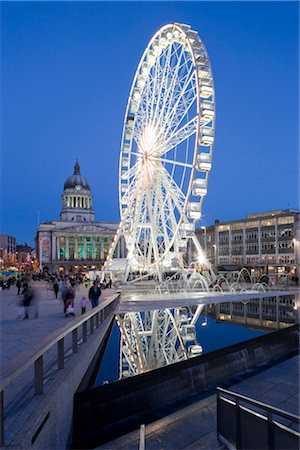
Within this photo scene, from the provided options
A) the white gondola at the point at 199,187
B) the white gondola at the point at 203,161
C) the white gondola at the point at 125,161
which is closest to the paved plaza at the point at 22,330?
the white gondola at the point at 199,187

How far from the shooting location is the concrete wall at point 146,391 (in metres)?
9.01

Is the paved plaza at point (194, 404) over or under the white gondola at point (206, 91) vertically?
under

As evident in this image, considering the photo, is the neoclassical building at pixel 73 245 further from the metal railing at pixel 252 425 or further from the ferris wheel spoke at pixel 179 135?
the metal railing at pixel 252 425

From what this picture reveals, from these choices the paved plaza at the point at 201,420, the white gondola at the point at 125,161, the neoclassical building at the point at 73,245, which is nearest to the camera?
the paved plaza at the point at 201,420

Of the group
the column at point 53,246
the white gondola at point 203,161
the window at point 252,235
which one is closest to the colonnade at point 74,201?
the column at point 53,246

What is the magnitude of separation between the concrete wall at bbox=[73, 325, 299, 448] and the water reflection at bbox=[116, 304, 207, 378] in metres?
0.68

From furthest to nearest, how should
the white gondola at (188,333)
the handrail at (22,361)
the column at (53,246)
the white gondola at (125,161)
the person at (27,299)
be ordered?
the column at (53,246), the white gondola at (125,161), the person at (27,299), the white gondola at (188,333), the handrail at (22,361)

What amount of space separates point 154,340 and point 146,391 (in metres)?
4.92

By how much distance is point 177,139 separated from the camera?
116 ft

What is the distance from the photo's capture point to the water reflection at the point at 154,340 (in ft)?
40.1

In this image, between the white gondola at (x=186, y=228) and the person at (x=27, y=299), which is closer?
the person at (x=27, y=299)

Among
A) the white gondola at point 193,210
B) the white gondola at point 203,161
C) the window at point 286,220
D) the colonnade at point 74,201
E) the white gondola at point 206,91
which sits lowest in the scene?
the white gondola at point 193,210

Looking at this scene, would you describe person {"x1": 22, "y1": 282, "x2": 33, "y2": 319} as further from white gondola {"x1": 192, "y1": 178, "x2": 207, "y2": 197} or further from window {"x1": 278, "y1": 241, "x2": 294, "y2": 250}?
window {"x1": 278, "y1": 241, "x2": 294, "y2": 250}

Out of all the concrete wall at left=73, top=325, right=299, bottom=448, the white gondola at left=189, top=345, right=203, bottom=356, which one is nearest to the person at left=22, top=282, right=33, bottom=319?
the white gondola at left=189, top=345, right=203, bottom=356
